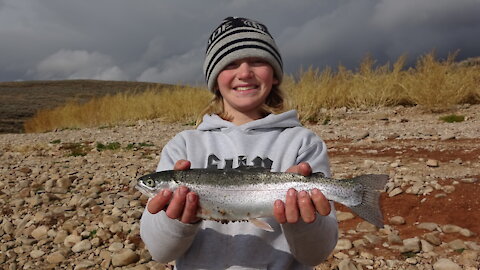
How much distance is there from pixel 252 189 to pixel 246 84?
90 centimetres

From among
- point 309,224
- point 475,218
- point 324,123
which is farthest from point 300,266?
point 324,123

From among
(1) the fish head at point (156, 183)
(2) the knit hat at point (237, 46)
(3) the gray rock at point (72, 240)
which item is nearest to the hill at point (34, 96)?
(3) the gray rock at point (72, 240)

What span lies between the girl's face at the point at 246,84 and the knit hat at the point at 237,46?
6 centimetres

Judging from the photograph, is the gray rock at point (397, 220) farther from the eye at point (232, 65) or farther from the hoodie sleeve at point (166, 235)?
the hoodie sleeve at point (166, 235)

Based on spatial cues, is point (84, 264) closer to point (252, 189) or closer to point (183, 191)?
point (183, 191)

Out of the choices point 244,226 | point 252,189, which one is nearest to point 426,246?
point 244,226

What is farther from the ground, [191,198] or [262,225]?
[191,198]

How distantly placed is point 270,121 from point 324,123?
9.17 meters

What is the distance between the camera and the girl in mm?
2150

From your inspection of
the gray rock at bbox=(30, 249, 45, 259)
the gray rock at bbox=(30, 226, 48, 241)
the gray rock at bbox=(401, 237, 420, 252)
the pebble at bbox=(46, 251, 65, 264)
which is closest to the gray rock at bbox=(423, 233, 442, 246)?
the gray rock at bbox=(401, 237, 420, 252)

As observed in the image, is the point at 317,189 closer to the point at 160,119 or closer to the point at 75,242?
the point at 75,242

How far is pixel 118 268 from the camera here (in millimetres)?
4188

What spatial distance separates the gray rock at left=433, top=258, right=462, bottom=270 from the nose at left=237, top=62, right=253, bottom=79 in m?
2.40

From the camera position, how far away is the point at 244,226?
8.09 ft
